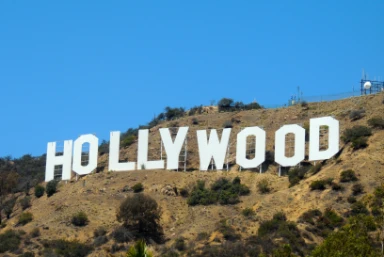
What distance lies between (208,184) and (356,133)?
38.9 feet

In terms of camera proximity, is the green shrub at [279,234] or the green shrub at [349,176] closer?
the green shrub at [279,234]

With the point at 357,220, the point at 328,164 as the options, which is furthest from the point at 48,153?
the point at 357,220

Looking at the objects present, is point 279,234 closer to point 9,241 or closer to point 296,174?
point 296,174

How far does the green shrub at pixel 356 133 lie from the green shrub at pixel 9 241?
2526cm

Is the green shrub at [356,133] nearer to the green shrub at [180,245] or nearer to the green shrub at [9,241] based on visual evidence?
the green shrub at [180,245]

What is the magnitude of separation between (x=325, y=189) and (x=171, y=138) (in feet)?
51.4

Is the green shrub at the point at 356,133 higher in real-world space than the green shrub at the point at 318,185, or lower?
higher

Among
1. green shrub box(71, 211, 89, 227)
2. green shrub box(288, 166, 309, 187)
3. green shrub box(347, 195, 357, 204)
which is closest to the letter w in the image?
green shrub box(288, 166, 309, 187)

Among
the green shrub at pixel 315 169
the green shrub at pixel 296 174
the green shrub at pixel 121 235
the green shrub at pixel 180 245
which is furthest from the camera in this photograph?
the green shrub at pixel 315 169

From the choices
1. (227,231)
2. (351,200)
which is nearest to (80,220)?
(227,231)

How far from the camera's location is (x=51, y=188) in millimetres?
84500

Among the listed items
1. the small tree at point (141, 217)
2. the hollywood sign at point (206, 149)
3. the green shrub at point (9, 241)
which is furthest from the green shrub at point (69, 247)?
the hollywood sign at point (206, 149)

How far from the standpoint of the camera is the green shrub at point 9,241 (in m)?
71.2

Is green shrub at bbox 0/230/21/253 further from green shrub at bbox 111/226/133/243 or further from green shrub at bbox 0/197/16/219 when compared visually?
green shrub at bbox 0/197/16/219
